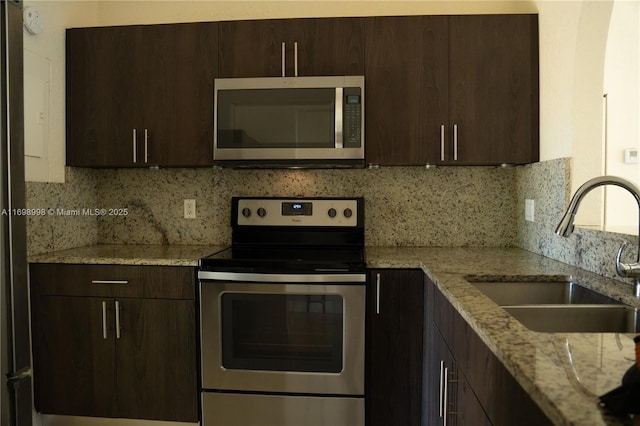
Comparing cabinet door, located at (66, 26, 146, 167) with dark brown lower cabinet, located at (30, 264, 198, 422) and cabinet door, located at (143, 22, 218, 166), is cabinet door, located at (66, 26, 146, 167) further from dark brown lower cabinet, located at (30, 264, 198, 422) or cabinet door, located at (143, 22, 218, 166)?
dark brown lower cabinet, located at (30, 264, 198, 422)

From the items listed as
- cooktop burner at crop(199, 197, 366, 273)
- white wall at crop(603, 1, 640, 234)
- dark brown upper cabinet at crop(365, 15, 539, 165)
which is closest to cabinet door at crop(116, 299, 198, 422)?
cooktop burner at crop(199, 197, 366, 273)

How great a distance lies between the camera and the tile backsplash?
7.75 ft

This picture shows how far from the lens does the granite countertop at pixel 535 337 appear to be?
0.65m

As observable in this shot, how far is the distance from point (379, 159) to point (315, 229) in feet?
1.72

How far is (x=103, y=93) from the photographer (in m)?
2.25

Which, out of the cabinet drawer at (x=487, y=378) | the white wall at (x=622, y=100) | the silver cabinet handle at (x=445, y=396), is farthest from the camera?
the white wall at (x=622, y=100)

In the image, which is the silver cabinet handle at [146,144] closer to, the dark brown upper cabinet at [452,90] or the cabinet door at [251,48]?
the cabinet door at [251,48]

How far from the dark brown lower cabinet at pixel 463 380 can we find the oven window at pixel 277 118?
2.86ft

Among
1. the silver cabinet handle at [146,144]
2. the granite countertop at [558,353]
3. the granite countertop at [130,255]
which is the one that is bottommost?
the granite countertop at [558,353]

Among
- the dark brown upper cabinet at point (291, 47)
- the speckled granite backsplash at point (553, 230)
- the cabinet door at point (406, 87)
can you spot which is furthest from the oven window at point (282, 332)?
the dark brown upper cabinet at point (291, 47)

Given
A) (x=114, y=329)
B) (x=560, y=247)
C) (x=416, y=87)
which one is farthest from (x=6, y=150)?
(x=560, y=247)

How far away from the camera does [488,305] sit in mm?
1126

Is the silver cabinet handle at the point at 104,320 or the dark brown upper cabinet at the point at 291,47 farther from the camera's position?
the dark brown upper cabinet at the point at 291,47

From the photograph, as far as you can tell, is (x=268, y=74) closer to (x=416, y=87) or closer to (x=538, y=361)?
(x=416, y=87)
